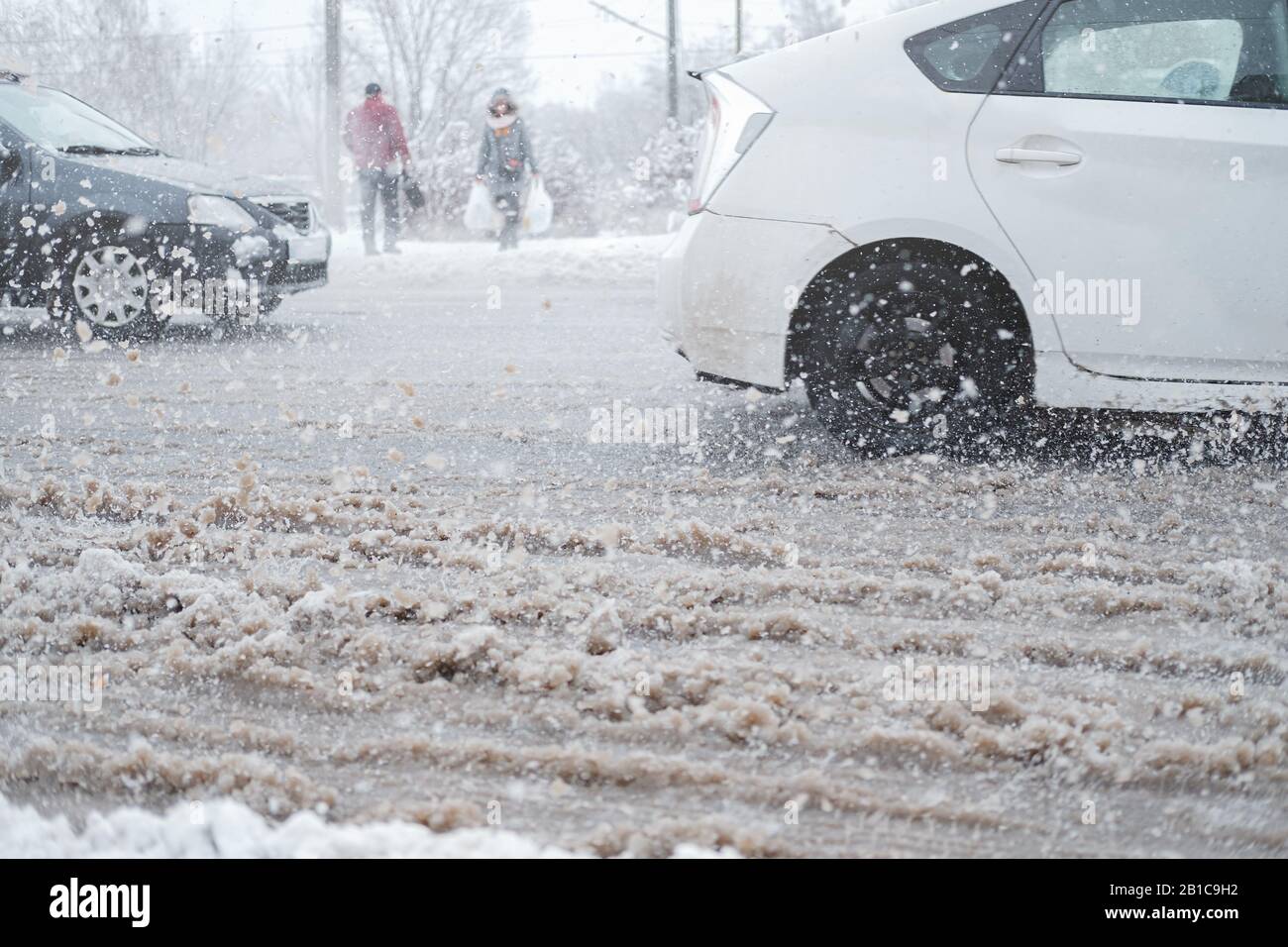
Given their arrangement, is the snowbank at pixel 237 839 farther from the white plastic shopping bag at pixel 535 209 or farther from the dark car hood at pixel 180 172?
the white plastic shopping bag at pixel 535 209

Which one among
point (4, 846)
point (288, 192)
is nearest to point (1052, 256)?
point (4, 846)

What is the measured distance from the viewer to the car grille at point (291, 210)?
8.20 m

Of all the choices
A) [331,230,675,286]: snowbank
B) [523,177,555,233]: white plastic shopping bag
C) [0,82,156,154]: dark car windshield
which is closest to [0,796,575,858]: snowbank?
[0,82,156,154]: dark car windshield

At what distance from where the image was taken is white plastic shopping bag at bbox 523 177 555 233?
16156 mm

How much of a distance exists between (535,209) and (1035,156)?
12954 mm

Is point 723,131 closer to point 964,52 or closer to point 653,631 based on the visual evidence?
point 964,52

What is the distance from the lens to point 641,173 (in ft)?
71.0

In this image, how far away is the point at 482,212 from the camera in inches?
614

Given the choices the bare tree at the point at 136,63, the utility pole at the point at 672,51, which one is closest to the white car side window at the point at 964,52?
the bare tree at the point at 136,63

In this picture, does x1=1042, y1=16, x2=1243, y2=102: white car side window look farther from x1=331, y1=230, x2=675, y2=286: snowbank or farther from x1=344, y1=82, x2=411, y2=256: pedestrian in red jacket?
x1=344, y1=82, x2=411, y2=256: pedestrian in red jacket

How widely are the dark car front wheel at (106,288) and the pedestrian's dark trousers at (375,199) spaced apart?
6.86 metres

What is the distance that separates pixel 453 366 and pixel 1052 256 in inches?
141
